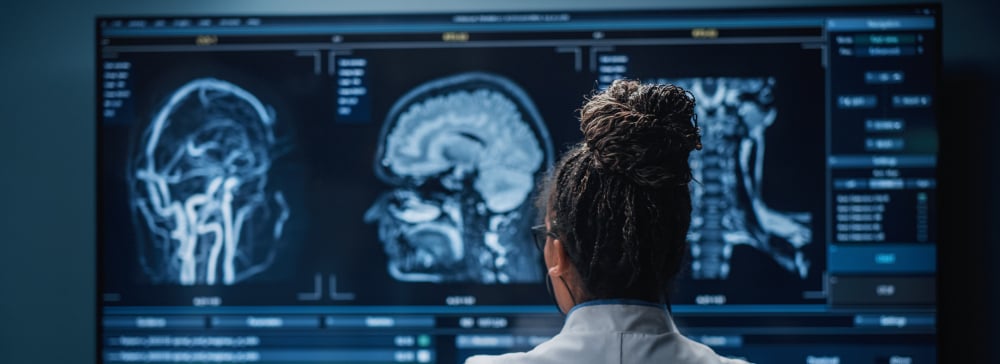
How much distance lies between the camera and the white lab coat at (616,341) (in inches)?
42.4

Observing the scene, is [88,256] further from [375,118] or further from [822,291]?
[822,291]

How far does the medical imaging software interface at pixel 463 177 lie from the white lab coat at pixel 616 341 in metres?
1.07

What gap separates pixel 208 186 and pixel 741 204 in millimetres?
1301

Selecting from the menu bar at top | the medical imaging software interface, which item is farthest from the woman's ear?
the menu bar at top

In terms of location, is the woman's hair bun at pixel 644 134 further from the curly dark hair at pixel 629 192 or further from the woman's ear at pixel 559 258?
the woman's ear at pixel 559 258

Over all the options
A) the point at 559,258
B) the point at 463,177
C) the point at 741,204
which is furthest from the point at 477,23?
the point at 559,258

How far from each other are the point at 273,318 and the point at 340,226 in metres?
0.28

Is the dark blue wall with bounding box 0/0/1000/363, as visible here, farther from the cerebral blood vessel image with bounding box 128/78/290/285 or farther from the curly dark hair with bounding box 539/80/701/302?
the curly dark hair with bounding box 539/80/701/302

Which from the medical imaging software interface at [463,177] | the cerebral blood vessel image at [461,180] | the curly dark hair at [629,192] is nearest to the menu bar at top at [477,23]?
the medical imaging software interface at [463,177]

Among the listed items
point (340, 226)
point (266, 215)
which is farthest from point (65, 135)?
point (340, 226)

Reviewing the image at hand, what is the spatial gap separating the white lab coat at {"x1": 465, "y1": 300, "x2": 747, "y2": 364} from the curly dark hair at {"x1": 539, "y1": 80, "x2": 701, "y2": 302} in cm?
3

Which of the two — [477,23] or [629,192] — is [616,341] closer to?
[629,192]

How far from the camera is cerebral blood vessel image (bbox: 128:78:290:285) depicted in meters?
2.24

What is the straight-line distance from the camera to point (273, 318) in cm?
223
